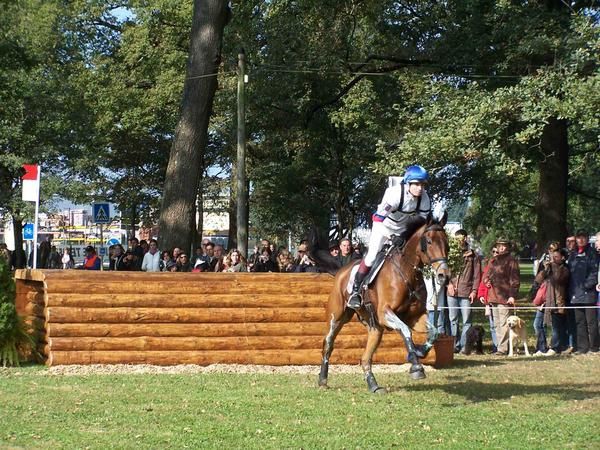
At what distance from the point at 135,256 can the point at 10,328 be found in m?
9.41

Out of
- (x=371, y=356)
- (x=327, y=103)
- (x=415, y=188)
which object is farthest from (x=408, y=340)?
(x=327, y=103)

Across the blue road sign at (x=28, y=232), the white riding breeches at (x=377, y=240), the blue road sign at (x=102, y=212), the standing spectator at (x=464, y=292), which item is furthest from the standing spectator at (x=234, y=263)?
the blue road sign at (x=28, y=232)

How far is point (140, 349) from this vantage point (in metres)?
14.8

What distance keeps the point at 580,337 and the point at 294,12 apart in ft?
50.7

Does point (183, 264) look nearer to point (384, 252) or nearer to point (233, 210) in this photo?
point (384, 252)

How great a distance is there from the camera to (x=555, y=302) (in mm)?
18484

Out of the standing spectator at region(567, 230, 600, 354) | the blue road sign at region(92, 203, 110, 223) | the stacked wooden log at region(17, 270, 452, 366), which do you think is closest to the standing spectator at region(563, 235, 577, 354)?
the standing spectator at region(567, 230, 600, 354)

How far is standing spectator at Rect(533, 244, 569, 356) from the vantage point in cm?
1848

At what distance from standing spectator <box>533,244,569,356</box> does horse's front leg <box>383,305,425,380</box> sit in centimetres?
757

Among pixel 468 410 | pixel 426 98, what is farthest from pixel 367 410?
pixel 426 98

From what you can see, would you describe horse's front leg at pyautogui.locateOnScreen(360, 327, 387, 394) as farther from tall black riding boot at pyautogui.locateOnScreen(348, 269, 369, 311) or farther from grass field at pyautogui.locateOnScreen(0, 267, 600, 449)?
tall black riding boot at pyautogui.locateOnScreen(348, 269, 369, 311)

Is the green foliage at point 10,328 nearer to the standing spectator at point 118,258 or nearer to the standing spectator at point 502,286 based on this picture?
the standing spectator at point 118,258

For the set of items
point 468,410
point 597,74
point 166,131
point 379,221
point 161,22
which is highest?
point 161,22

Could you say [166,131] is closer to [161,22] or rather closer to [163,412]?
[161,22]
